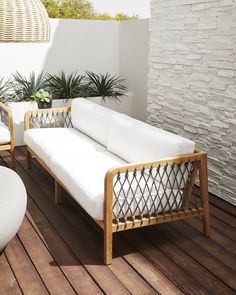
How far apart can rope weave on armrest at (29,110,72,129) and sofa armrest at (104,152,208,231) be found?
2103mm

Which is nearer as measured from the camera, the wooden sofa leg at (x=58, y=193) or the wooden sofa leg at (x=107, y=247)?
the wooden sofa leg at (x=107, y=247)

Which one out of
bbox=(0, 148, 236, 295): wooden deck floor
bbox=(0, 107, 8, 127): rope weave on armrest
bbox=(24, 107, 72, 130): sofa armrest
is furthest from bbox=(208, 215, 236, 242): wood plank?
bbox=(0, 107, 8, 127): rope weave on armrest

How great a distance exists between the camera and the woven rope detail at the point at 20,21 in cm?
210

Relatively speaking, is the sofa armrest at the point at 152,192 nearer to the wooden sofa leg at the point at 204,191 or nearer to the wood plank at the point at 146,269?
the wooden sofa leg at the point at 204,191

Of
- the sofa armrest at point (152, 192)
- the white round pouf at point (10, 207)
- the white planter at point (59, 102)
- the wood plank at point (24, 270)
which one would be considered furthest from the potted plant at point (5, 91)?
the sofa armrest at point (152, 192)

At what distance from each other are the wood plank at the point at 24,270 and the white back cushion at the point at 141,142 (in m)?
1.16

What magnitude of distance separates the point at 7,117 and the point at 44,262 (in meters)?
2.42

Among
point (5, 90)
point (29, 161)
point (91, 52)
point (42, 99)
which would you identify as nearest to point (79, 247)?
point (29, 161)

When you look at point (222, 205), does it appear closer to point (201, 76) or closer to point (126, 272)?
point (201, 76)

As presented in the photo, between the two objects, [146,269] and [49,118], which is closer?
[146,269]

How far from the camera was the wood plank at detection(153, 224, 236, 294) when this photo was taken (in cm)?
272

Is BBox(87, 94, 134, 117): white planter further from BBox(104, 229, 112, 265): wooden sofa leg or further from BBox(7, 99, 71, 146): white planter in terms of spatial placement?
BBox(104, 229, 112, 265): wooden sofa leg

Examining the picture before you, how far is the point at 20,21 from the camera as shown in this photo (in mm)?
2121

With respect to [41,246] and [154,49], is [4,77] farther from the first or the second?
[41,246]
